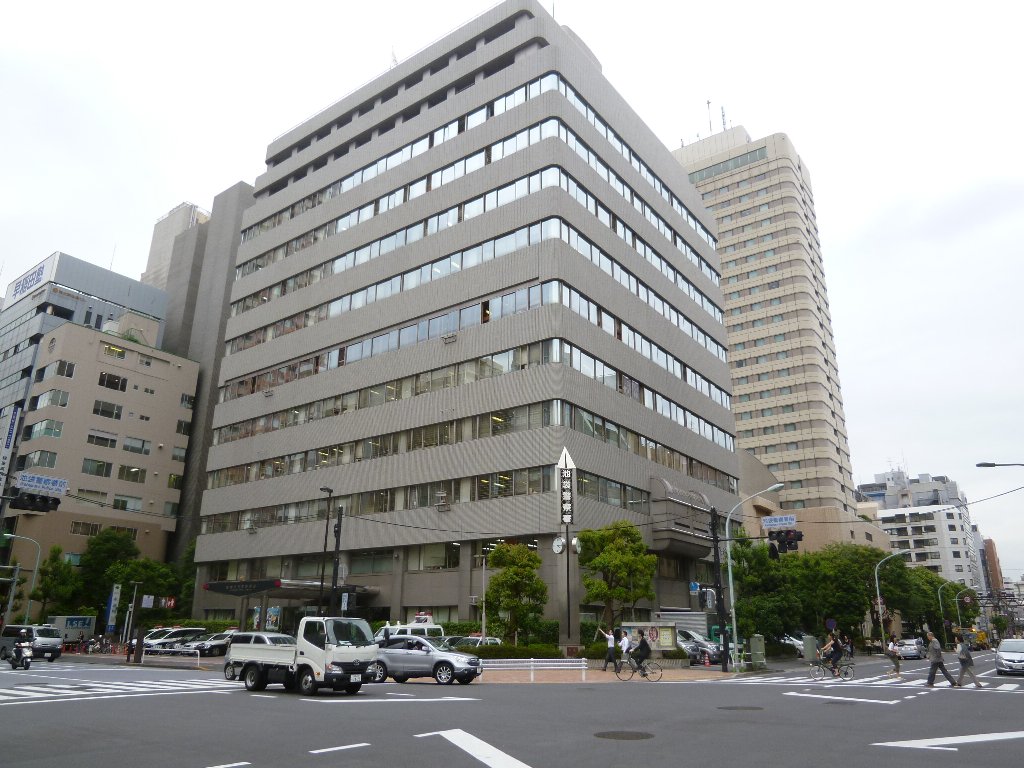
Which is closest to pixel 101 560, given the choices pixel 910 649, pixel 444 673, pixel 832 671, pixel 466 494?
pixel 466 494

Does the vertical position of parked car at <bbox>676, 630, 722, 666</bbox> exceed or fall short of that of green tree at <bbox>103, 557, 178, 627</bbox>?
it falls short

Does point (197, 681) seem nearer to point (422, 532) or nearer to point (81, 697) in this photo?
point (81, 697)

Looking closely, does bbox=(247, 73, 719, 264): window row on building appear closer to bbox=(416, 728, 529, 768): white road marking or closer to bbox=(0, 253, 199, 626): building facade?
bbox=(0, 253, 199, 626): building facade

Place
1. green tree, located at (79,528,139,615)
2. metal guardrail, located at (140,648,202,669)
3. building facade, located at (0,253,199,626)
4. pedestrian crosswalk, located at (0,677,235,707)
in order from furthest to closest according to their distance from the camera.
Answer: building facade, located at (0,253,199,626) < green tree, located at (79,528,139,615) < metal guardrail, located at (140,648,202,669) < pedestrian crosswalk, located at (0,677,235,707)

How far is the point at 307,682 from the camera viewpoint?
21359 millimetres

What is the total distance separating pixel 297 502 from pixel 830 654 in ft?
132

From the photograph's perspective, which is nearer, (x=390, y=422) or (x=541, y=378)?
(x=541, y=378)

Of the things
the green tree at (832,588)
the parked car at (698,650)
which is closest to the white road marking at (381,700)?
the parked car at (698,650)

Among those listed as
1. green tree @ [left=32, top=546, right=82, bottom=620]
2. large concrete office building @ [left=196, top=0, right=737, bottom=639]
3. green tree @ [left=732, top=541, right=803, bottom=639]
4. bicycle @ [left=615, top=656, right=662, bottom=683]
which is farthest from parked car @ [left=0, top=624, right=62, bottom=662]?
green tree @ [left=732, top=541, right=803, bottom=639]

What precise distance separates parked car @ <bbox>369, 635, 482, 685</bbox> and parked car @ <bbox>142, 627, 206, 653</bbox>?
29609mm

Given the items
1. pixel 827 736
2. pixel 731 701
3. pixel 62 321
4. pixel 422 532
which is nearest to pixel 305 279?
pixel 422 532

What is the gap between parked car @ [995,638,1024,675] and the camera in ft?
111

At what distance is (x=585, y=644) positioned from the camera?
4259 centimetres

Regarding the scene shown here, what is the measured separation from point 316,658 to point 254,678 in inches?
111
